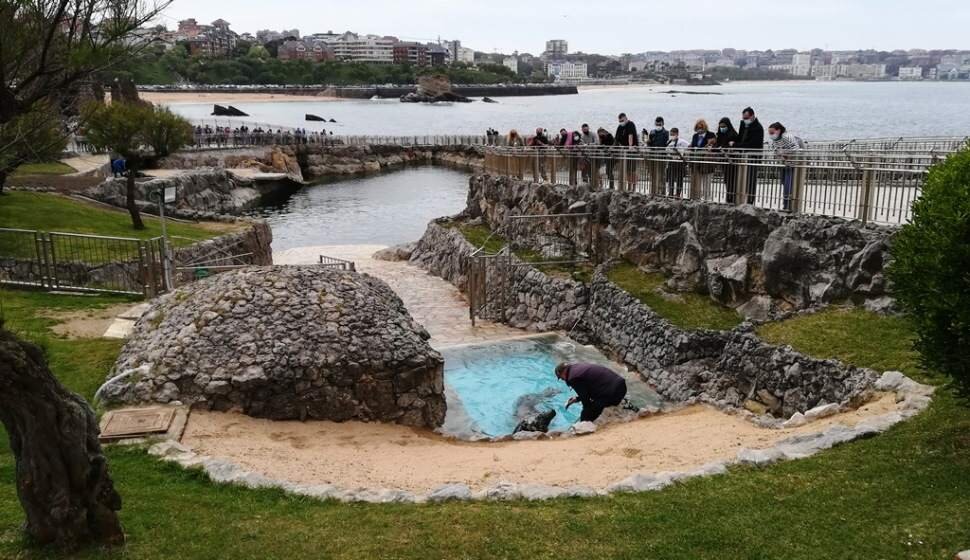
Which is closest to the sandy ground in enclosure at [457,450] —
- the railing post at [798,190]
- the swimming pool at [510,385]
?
the swimming pool at [510,385]

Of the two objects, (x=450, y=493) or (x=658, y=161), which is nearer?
(x=450, y=493)

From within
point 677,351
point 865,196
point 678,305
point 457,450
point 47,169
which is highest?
point 865,196

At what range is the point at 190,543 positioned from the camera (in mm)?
8203

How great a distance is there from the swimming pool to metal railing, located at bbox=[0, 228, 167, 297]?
9.29m

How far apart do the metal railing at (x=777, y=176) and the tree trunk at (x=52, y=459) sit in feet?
48.6

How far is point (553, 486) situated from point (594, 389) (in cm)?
559

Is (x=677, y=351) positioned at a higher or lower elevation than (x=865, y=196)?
lower

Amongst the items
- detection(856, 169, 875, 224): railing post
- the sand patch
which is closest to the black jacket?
detection(856, 169, 875, 224): railing post

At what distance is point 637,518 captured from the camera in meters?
8.73

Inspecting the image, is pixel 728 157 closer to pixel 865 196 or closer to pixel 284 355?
pixel 865 196

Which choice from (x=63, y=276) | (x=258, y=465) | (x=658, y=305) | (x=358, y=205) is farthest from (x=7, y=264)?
(x=358, y=205)

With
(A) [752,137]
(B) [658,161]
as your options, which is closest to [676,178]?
(B) [658,161]

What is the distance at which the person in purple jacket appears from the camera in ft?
51.4

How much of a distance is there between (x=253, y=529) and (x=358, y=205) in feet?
184
